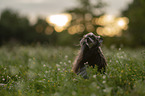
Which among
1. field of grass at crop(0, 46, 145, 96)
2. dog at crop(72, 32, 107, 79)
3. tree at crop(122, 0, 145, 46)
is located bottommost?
field of grass at crop(0, 46, 145, 96)

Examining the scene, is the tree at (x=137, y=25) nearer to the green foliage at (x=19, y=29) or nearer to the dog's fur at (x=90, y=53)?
the green foliage at (x=19, y=29)

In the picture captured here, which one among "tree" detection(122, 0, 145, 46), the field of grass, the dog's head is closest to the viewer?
the field of grass

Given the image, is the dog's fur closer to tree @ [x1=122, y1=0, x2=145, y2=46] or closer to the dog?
the dog

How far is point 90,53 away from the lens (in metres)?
3.97

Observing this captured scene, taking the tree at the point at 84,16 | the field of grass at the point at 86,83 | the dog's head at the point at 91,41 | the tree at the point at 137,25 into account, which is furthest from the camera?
the tree at the point at 84,16

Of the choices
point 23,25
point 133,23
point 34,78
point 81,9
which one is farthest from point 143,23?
point 23,25

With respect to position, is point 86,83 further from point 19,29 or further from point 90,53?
point 19,29

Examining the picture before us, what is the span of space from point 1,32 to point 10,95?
27.0 m

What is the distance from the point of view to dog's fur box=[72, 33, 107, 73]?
3865 mm

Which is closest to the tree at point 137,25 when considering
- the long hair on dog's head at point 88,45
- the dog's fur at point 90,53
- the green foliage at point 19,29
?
the green foliage at point 19,29

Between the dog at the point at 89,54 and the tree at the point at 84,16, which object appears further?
the tree at the point at 84,16

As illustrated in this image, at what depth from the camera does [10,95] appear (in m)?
3.76

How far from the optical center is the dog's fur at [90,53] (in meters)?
3.87

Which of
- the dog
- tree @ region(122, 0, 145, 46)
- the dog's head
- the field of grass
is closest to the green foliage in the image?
tree @ region(122, 0, 145, 46)
